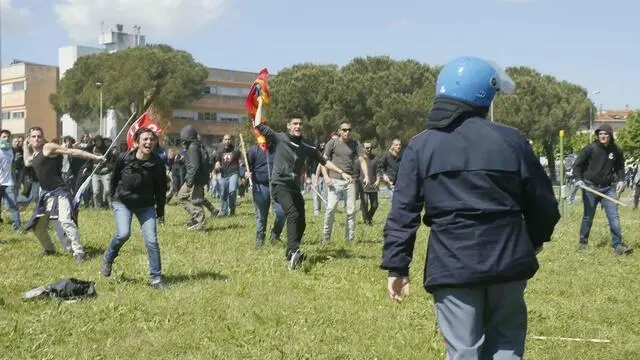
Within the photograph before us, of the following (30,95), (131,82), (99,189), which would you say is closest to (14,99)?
(30,95)

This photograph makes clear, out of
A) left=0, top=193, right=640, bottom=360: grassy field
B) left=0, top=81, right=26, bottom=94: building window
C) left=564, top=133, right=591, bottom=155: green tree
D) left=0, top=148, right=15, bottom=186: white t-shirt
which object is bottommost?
left=564, top=133, right=591, bottom=155: green tree

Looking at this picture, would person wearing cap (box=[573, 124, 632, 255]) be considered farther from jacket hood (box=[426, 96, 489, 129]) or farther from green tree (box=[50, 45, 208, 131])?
green tree (box=[50, 45, 208, 131])

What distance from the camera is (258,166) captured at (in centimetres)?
1340

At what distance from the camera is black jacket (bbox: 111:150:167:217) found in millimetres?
8680

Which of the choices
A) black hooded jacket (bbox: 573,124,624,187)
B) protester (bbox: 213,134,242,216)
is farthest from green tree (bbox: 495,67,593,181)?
black hooded jacket (bbox: 573,124,624,187)

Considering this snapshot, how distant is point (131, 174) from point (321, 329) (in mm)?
2949

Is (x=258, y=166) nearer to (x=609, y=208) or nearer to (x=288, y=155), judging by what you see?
(x=288, y=155)

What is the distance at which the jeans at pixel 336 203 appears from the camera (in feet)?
42.2

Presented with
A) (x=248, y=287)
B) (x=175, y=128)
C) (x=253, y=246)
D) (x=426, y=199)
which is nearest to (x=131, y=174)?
(x=248, y=287)

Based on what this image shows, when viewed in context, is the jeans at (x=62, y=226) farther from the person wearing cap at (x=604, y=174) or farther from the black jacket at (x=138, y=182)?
the person wearing cap at (x=604, y=174)

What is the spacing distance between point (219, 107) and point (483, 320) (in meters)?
90.0

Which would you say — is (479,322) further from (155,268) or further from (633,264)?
(633,264)

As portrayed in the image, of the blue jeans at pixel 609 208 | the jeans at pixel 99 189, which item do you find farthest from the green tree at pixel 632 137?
the blue jeans at pixel 609 208

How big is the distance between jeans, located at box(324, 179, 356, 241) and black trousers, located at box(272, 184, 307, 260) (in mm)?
2284
